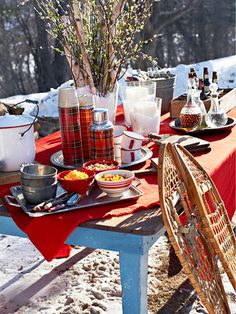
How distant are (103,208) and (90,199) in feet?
0.23

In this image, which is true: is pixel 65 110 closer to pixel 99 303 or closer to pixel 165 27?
pixel 99 303

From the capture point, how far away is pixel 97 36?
237 cm

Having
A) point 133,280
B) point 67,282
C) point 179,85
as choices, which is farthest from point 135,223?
point 179,85

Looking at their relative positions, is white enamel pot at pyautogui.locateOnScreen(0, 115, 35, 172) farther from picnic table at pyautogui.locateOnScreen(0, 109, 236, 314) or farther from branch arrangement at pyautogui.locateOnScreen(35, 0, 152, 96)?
branch arrangement at pyautogui.locateOnScreen(35, 0, 152, 96)

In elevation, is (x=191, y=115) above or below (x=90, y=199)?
above

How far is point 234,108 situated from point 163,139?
1000mm

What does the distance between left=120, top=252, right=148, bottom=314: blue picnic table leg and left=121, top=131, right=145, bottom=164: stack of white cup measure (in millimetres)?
591

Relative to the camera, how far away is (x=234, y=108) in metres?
2.90

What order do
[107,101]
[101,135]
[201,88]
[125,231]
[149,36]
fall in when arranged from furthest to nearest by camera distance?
[149,36]
[201,88]
[107,101]
[101,135]
[125,231]

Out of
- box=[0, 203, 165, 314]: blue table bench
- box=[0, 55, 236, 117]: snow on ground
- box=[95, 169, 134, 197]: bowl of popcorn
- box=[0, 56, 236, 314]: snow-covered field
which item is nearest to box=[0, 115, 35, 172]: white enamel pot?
box=[95, 169, 134, 197]: bowl of popcorn

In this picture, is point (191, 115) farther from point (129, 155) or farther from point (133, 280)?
point (133, 280)

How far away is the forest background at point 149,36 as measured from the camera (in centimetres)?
1099

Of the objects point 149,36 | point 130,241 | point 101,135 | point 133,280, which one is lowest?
point 133,280

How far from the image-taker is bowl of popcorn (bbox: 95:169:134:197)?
1518 mm
